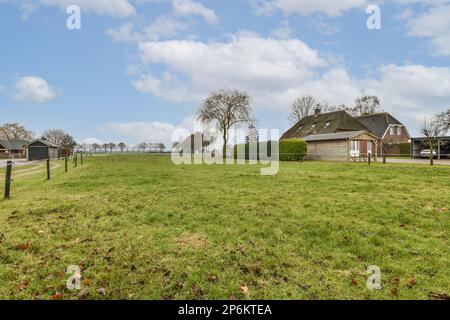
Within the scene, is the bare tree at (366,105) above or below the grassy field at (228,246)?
above

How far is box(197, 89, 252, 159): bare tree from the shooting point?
42.8 m

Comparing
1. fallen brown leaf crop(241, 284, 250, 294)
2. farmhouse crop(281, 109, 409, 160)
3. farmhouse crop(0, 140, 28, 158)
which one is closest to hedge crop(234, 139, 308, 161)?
farmhouse crop(281, 109, 409, 160)

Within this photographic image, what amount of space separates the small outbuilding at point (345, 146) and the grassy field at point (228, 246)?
24.2 m

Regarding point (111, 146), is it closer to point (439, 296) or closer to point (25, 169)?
point (25, 169)

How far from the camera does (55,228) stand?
5438 mm

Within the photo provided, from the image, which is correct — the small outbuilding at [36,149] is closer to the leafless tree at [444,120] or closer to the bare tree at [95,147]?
the bare tree at [95,147]

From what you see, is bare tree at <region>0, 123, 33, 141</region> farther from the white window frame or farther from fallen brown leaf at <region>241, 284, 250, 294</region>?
fallen brown leaf at <region>241, 284, 250, 294</region>

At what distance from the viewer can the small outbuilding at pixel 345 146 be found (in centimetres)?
3084

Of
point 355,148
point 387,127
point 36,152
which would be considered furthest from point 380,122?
point 36,152

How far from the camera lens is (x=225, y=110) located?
43.1m

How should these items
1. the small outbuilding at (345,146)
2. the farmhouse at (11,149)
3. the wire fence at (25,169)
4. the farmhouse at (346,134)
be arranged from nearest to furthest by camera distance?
the wire fence at (25,169) < the small outbuilding at (345,146) < the farmhouse at (346,134) < the farmhouse at (11,149)

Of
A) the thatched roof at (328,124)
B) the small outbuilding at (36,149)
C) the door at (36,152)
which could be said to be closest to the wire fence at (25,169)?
the door at (36,152)

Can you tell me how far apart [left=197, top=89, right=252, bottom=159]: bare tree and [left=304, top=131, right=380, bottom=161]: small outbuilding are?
12246 millimetres
